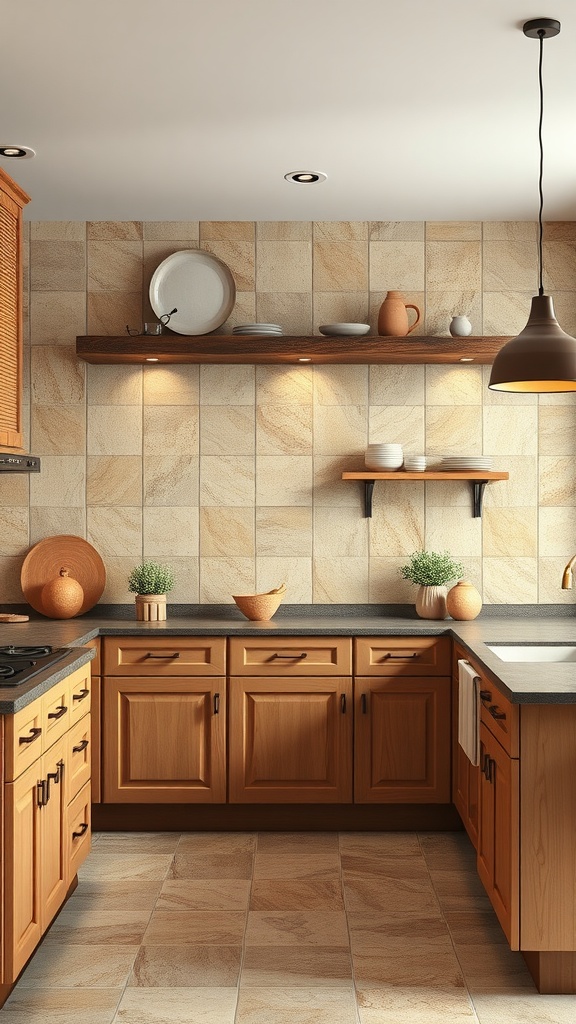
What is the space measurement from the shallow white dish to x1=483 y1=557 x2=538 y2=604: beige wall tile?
4.09 feet

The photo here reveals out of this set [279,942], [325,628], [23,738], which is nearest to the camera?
[23,738]

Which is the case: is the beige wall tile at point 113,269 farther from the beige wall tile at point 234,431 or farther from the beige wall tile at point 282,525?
the beige wall tile at point 282,525

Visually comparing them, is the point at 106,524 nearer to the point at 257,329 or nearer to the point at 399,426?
the point at 257,329

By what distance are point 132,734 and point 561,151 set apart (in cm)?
290

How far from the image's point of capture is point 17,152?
12.2 feet

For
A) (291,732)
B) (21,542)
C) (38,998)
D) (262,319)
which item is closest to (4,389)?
A: (21,542)

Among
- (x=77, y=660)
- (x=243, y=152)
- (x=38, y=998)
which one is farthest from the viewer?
(x=243, y=152)

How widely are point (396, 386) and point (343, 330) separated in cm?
47

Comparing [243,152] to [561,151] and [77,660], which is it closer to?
[561,151]

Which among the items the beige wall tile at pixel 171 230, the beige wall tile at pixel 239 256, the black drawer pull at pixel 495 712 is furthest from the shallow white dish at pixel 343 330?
the black drawer pull at pixel 495 712

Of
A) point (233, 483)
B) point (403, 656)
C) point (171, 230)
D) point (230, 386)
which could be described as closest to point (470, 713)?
point (403, 656)

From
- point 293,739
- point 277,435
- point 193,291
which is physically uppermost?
point 193,291

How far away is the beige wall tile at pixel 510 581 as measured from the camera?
4.61m

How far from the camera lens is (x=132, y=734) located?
13.5 ft
